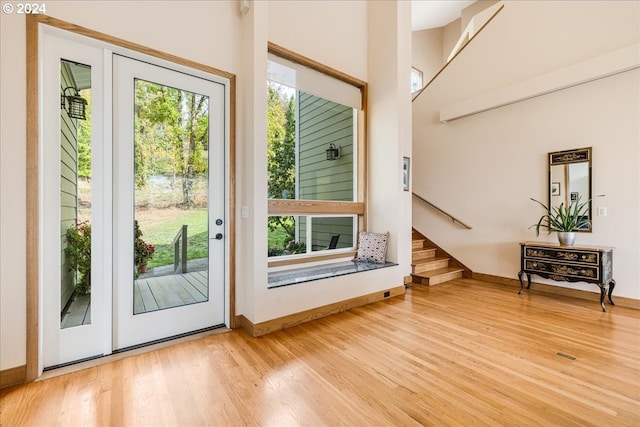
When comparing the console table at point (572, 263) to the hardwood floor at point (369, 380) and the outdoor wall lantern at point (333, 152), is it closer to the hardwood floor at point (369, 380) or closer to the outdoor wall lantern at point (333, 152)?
the hardwood floor at point (369, 380)

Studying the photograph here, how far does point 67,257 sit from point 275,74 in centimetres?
282

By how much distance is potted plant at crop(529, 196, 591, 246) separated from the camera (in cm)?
369

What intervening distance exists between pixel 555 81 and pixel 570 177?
135 centimetres

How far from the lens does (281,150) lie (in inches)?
153

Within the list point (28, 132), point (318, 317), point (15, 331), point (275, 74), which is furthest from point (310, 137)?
point (15, 331)

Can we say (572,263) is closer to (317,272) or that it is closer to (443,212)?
(443,212)

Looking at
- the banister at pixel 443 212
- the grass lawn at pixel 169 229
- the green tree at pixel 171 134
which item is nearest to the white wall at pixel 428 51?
the banister at pixel 443 212

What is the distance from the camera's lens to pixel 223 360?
2240 mm

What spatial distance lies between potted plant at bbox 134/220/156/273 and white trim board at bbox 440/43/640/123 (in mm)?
5168

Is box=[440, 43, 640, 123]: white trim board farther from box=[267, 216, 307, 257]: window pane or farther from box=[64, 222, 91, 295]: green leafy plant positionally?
box=[64, 222, 91, 295]: green leafy plant

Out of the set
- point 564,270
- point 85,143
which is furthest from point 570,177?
point 85,143

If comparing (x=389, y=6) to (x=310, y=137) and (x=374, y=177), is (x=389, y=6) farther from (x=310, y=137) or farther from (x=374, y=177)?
(x=374, y=177)

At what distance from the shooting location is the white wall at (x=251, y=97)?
6.21 feet

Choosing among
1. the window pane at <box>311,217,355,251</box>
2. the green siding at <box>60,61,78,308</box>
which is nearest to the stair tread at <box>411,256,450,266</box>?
the window pane at <box>311,217,355,251</box>
